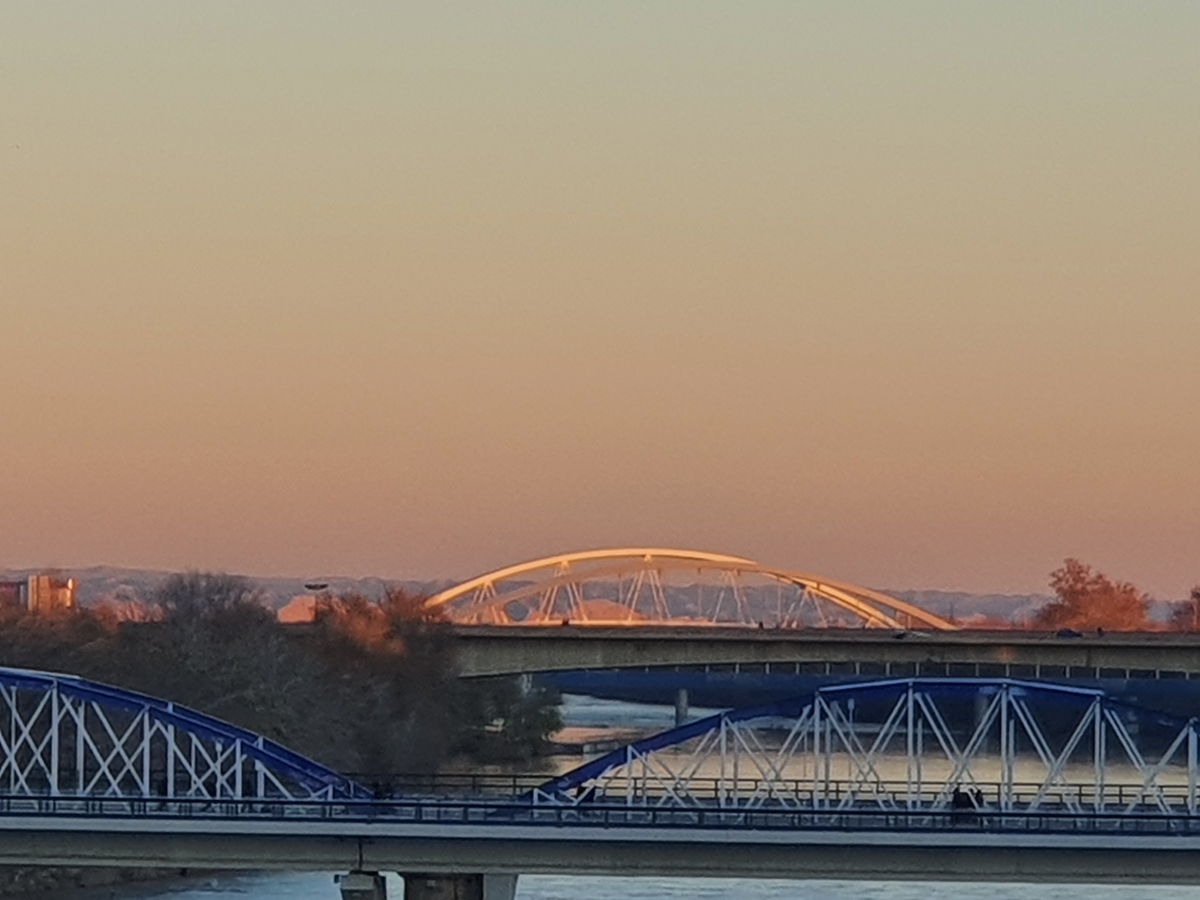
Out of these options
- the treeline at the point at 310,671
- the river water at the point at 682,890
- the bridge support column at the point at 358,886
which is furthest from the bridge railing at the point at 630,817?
the treeline at the point at 310,671

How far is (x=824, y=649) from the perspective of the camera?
138 meters

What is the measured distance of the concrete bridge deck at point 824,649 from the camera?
133000mm

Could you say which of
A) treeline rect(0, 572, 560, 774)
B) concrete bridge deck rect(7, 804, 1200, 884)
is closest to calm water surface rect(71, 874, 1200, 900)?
concrete bridge deck rect(7, 804, 1200, 884)

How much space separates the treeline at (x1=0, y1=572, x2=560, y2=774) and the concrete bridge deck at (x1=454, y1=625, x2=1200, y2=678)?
14.8ft

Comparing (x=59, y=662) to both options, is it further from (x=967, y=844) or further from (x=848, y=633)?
(x=967, y=844)

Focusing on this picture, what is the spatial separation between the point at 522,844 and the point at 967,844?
884 cm

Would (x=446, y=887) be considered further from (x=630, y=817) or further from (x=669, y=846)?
(x=669, y=846)

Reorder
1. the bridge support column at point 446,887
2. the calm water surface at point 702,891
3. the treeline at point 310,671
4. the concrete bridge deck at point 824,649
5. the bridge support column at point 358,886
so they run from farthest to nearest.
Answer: the concrete bridge deck at point 824,649 → the treeline at point 310,671 → the calm water surface at point 702,891 → the bridge support column at point 358,886 → the bridge support column at point 446,887

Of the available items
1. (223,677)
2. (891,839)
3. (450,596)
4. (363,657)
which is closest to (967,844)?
(891,839)

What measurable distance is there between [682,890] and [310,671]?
1950 inches

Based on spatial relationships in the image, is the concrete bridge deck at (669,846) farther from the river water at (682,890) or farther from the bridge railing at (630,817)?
the river water at (682,890)

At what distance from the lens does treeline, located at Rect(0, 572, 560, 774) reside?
118188 mm

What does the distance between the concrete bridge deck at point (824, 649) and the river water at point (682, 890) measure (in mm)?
46824

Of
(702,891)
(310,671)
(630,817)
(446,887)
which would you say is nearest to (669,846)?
(630,817)
